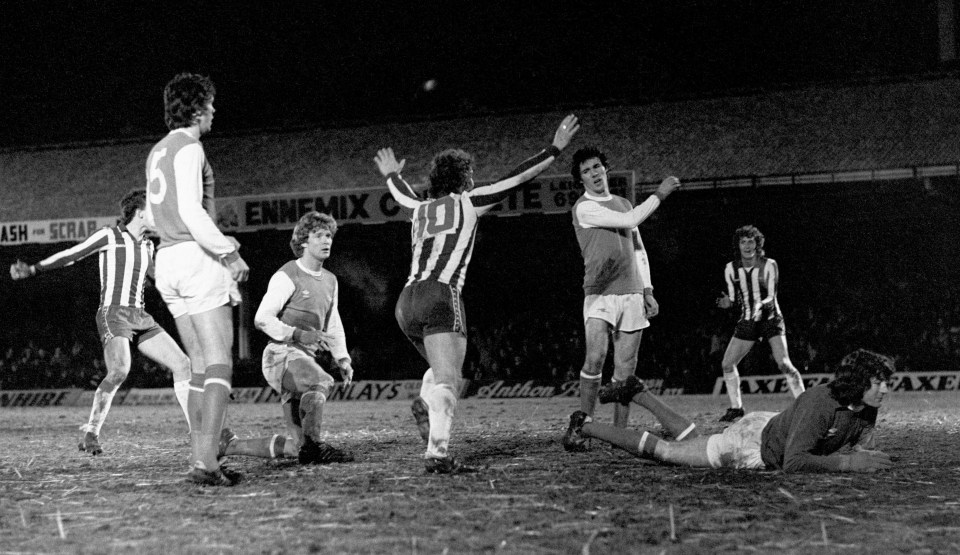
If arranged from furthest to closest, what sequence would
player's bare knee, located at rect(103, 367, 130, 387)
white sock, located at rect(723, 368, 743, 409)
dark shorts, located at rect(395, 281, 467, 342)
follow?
white sock, located at rect(723, 368, 743, 409) → player's bare knee, located at rect(103, 367, 130, 387) → dark shorts, located at rect(395, 281, 467, 342)

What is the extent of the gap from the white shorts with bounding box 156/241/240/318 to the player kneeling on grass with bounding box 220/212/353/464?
1.26 meters

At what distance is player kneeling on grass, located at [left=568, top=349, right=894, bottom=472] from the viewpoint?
5.50 m

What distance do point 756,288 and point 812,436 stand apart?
5707 mm

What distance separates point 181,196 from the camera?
5461mm

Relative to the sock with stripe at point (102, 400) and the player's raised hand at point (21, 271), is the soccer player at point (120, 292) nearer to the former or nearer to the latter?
the sock with stripe at point (102, 400)

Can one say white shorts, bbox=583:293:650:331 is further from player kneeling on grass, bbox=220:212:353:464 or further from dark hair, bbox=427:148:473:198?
player kneeling on grass, bbox=220:212:353:464

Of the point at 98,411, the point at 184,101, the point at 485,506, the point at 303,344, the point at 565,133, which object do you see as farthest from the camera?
the point at 98,411

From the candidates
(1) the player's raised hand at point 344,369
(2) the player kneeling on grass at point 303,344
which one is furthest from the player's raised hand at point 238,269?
(1) the player's raised hand at point 344,369

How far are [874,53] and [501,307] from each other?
12.9m

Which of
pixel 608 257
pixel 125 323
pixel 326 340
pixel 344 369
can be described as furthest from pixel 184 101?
pixel 125 323

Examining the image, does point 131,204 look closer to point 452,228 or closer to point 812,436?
point 452,228

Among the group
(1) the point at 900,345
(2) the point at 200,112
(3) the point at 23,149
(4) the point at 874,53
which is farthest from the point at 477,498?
(3) the point at 23,149

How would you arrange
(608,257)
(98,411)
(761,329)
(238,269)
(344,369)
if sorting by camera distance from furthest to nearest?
(761,329) → (98,411) → (608,257) → (344,369) → (238,269)

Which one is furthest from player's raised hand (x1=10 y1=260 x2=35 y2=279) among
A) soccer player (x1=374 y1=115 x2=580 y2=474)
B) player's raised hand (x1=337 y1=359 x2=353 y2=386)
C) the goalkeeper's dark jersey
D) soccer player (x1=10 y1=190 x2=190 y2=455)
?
the goalkeeper's dark jersey
